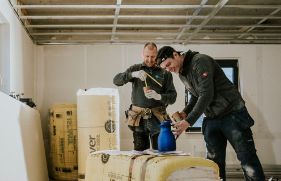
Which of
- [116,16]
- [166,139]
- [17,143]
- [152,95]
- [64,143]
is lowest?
[64,143]

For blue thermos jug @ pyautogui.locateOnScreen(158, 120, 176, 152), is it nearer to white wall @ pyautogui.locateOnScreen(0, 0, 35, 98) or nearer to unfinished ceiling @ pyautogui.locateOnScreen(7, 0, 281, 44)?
white wall @ pyautogui.locateOnScreen(0, 0, 35, 98)

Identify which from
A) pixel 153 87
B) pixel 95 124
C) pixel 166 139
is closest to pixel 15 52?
pixel 95 124

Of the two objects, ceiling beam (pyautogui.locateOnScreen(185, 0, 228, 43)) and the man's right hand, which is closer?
the man's right hand

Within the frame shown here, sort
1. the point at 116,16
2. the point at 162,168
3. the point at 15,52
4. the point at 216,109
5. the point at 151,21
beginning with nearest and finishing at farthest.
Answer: the point at 162,168, the point at 216,109, the point at 15,52, the point at 116,16, the point at 151,21

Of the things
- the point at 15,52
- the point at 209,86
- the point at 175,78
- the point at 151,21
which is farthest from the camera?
the point at 175,78

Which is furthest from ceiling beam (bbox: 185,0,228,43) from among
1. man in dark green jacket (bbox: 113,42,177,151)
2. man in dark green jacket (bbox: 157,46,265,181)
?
man in dark green jacket (bbox: 157,46,265,181)

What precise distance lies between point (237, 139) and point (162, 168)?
3.63ft

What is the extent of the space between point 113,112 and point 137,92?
3.52 feet

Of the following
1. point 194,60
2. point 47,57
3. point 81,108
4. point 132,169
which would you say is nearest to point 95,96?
point 81,108

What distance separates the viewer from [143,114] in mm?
4020

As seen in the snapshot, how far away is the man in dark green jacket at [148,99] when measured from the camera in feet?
13.1

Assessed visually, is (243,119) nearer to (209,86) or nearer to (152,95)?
(209,86)

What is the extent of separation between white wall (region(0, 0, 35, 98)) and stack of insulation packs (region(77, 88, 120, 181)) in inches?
30.6

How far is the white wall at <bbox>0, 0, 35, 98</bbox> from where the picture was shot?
13.7 ft
